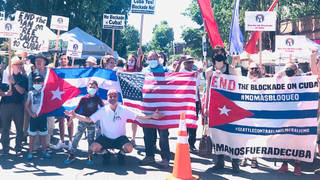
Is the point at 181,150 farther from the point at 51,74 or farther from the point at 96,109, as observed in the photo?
the point at 51,74

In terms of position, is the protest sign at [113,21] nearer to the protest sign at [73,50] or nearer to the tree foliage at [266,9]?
the protest sign at [73,50]

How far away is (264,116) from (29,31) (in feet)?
21.3

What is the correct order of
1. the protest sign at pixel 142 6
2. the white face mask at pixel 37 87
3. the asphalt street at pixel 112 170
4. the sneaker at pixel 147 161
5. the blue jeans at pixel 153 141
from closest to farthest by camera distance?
1. the asphalt street at pixel 112 170
2. the blue jeans at pixel 153 141
3. the sneaker at pixel 147 161
4. the white face mask at pixel 37 87
5. the protest sign at pixel 142 6

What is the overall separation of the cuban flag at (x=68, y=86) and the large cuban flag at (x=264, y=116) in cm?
228

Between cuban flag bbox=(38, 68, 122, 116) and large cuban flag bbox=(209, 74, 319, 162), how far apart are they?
228cm

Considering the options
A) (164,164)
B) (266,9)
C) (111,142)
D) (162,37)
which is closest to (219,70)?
(164,164)

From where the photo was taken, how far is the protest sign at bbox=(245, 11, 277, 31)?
942cm

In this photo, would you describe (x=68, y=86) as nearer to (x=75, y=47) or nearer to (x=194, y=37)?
(x=75, y=47)

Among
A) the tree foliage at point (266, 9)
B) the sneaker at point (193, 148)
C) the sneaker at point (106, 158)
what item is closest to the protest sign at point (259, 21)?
the sneaker at point (193, 148)

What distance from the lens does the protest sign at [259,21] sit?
9422 millimetres

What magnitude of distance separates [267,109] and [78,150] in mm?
4127

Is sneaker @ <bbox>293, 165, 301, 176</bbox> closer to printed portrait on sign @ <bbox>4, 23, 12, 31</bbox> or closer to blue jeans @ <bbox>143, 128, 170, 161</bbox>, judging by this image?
blue jeans @ <bbox>143, 128, 170, 161</bbox>

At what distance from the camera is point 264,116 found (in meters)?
6.33

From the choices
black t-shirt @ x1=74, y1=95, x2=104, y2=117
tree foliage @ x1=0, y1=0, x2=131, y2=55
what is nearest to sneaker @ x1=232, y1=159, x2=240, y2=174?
black t-shirt @ x1=74, y1=95, x2=104, y2=117
